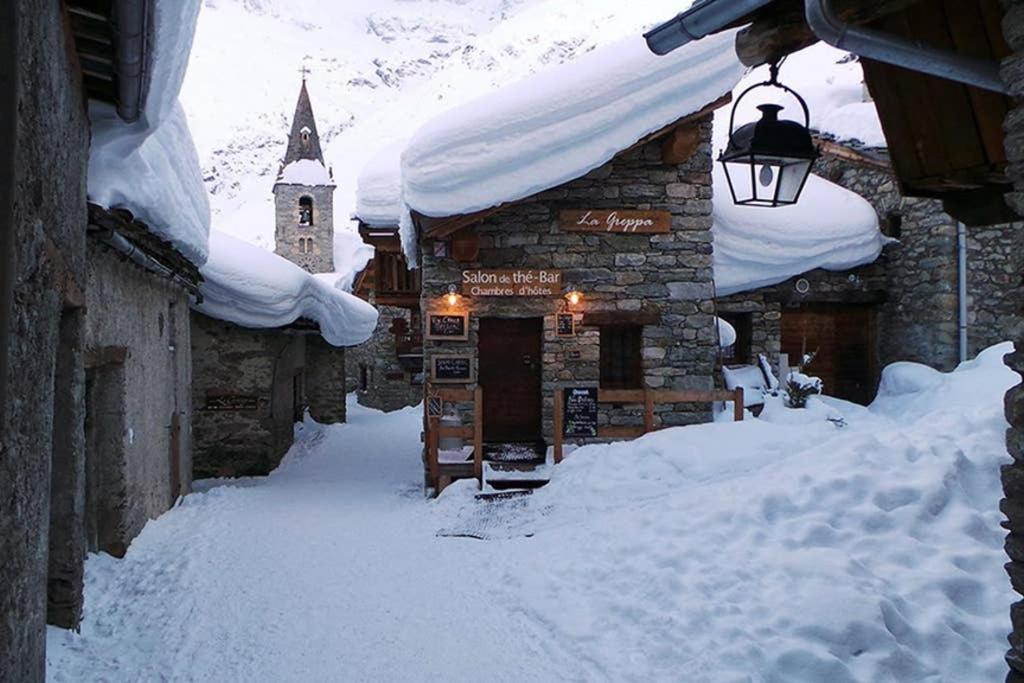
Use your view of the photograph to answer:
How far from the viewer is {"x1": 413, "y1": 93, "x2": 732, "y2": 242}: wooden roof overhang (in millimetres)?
9469

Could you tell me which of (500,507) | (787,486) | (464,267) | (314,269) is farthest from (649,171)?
(314,269)

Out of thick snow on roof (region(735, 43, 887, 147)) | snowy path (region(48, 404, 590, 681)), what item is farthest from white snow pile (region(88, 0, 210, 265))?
thick snow on roof (region(735, 43, 887, 147))

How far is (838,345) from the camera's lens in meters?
13.9

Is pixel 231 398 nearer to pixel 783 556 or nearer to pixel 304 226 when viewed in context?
pixel 783 556

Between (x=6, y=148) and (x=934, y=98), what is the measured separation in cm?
333

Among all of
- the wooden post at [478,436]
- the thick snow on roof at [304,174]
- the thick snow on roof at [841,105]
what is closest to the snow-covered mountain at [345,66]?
the thick snow on roof at [304,174]

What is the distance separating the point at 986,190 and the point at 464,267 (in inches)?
273

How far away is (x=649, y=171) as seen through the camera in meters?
10.2

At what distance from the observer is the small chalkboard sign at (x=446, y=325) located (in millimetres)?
9914

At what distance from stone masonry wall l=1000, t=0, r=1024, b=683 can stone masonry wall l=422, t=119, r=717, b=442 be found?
7.60 m

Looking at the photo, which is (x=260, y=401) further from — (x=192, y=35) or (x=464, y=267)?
(x=192, y=35)

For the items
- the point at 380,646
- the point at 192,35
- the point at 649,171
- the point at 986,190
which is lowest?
the point at 380,646

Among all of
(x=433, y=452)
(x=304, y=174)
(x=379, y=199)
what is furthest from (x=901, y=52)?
(x=304, y=174)

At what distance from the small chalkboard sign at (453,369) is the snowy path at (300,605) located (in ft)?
5.80
